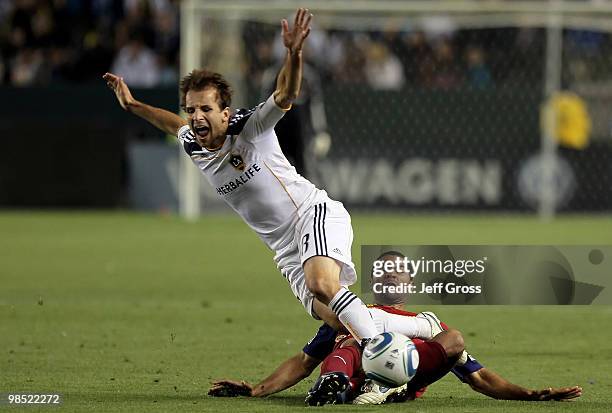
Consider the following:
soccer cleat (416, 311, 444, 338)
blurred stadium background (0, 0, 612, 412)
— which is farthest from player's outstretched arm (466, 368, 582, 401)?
blurred stadium background (0, 0, 612, 412)

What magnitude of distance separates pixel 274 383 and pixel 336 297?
685mm

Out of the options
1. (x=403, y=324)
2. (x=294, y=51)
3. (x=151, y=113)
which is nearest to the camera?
(x=294, y=51)

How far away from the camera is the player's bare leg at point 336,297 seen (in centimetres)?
672

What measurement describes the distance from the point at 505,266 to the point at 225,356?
2.03 meters

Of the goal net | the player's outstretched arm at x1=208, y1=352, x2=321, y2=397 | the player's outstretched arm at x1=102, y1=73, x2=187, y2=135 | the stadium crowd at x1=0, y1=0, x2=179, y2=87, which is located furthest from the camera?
the stadium crowd at x1=0, y1=0, x2=179, y2=87

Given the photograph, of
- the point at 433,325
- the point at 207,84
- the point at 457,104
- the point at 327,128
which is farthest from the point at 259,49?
the point at 433,325

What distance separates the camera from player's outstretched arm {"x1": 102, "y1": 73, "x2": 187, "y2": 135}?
805 centimetres

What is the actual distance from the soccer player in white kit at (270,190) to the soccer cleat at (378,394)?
0.39 m

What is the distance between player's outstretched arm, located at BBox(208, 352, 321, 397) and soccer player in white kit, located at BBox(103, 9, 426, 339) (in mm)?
258

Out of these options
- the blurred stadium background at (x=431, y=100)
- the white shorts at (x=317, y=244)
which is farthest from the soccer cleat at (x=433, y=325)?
the blurred stadium background at (x=431, y=100)

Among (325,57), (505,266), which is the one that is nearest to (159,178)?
(325,57)

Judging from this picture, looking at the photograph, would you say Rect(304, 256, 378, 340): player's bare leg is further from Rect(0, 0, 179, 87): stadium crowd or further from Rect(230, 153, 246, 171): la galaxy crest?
Rect(0, 0, 179, 87): stadium crowd

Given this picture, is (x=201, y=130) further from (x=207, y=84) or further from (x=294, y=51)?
(x=294, y=51)

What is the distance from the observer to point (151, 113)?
26.7 feet
